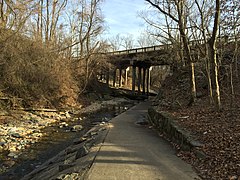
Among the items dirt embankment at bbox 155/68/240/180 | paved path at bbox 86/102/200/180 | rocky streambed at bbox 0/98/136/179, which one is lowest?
rocky streambed at bbox 0/98/136/179

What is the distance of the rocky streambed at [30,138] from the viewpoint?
9219 mm

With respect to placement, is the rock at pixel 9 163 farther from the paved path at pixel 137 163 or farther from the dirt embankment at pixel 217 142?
the dirt embankment at pixel 217 142

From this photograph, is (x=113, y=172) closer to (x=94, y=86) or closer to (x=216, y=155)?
(x=216, y=155)

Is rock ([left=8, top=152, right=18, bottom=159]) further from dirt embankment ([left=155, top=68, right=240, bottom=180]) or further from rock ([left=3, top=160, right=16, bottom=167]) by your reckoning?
dirt embankment ([left=155, top=68, right=240, bottom=180])

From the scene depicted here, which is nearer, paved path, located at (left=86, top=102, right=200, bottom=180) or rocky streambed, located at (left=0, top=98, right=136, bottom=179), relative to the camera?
paved path, located at (left=86, top=102, right=200, bottom=180)

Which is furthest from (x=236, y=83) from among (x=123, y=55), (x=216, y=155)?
(x=123, y=55)

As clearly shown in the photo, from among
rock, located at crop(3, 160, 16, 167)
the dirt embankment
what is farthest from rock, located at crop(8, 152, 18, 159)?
the dirt embankment

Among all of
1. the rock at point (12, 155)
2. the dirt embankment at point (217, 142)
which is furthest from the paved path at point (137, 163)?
the rock at point (12, 155)

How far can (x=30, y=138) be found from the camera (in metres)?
13.1

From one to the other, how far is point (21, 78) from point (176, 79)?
13.7m

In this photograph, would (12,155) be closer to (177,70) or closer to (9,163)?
(9,163)

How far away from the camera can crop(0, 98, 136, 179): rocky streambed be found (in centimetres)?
922

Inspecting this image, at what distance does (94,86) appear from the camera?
3906 centimetres

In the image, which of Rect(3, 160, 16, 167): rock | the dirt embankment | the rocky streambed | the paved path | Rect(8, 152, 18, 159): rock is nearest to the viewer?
the paved path
